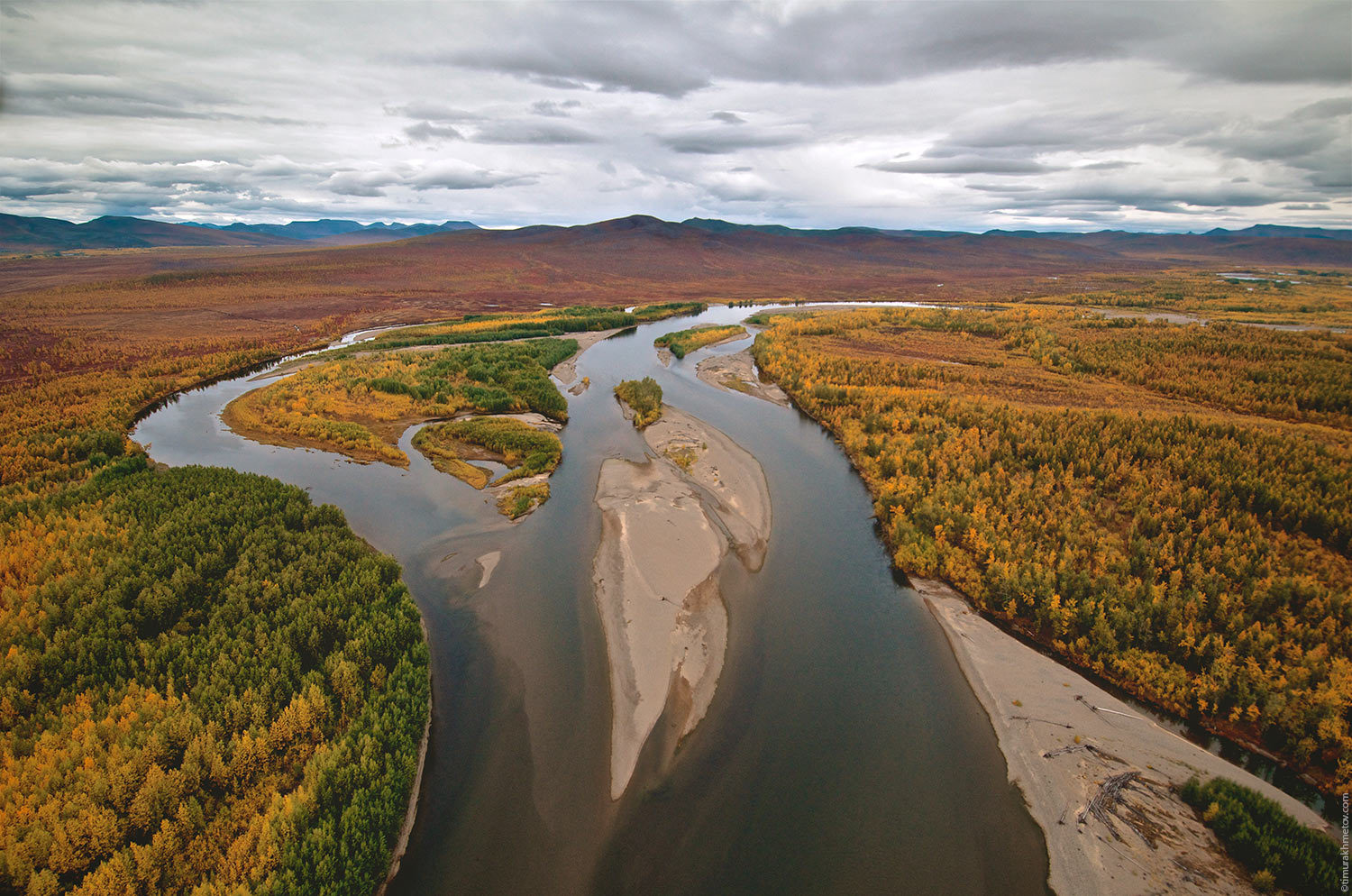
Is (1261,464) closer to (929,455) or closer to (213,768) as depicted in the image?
(929,455)

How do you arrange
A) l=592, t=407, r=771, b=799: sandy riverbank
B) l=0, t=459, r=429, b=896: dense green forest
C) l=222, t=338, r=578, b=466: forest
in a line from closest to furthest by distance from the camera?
l=0, t=459, r=429, b=896: dense green forest
l=592, t=407, r=771, b=799: sandy riverbank
l=222, t=338, r=578, b=466: forest

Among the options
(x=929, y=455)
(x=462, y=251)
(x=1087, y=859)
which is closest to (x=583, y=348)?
(x=929, y=455)

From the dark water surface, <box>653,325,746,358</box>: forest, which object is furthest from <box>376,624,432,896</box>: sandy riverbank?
<box>653,325,746,358</box>: forest

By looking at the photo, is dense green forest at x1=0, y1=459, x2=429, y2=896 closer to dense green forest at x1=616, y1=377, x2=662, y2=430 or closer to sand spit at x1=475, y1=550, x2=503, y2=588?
sand spit at x1=475, y1=550, x2=503, y2=588

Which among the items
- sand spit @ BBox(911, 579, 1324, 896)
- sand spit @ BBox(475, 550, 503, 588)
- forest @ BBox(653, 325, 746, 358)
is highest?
forest @ BBox(653, 325, 746, 358)

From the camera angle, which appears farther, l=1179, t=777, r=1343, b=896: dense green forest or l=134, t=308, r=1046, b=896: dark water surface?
l=134, t=308, r=1046, b=896: dark water surface

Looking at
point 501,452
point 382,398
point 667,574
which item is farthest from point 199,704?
point 382,398
